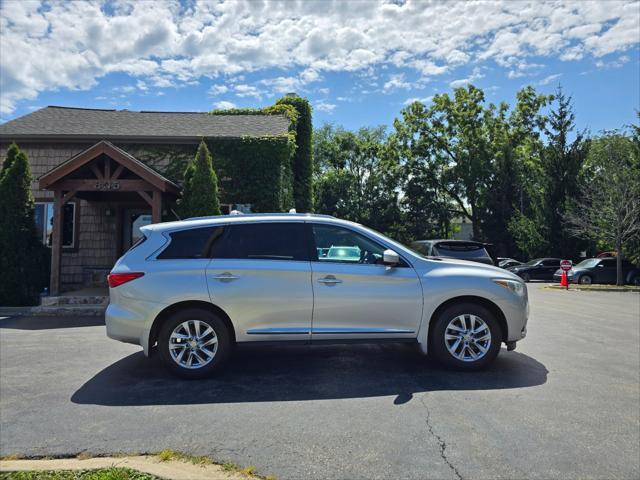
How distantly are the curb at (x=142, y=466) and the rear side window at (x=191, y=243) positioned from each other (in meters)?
2.50

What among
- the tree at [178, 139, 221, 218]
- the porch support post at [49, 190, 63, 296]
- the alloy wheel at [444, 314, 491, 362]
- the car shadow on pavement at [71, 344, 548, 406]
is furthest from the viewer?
the tree at [178, 139, 221, 218]

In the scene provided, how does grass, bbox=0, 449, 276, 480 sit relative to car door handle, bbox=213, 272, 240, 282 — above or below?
below

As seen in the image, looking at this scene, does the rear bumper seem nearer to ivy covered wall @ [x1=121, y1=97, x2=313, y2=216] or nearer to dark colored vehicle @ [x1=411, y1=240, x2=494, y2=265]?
dark colored vehicle @ [x1=411, y1=240, x2=494, y2=265]

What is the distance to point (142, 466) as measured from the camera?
311cm

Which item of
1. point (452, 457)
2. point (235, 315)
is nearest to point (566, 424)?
point (452, 457)

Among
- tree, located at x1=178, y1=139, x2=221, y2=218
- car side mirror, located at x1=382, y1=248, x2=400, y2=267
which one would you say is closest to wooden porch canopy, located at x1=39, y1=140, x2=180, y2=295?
tree, located at x1=178, y1=139, x2=221, y2=218

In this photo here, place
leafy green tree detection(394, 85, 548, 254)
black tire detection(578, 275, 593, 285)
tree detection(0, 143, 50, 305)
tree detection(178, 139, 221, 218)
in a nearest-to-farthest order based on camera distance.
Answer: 1. tree detection(0, 143, 50, 305)
2. tree detection(178, 139, 221, 218)
3. black tire detection(578, 275, 593, 285)
4. leafy green tree detection(394, 85, 548, 254)

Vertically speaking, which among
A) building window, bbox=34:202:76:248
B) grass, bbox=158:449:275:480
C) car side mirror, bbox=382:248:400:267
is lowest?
grass, bbox=158:449:275:480

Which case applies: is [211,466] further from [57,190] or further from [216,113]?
[216,113]

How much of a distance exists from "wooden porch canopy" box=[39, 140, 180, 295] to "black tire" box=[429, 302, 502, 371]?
799 centimetres

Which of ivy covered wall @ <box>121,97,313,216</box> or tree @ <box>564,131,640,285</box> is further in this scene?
tree @ <box>564,131,640,285</box>

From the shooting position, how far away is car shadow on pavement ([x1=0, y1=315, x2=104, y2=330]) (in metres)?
9.03

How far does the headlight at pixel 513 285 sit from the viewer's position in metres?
5.50

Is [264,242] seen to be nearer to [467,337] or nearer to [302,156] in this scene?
[467,337]
